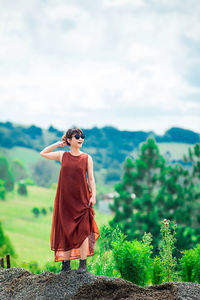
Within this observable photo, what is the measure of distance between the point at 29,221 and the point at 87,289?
42.0 m

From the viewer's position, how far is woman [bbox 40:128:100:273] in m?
4.85

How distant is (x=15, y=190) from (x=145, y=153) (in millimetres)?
37674

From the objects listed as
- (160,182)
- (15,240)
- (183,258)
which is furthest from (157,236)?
(15,240)

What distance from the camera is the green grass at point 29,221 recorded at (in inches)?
1351

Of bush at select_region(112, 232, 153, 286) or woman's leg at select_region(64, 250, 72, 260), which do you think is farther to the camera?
bush at select_region(112, 232, 153, 286)

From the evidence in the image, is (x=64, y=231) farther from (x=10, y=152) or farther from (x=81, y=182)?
(x=10, y=152)

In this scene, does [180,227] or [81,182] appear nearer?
[81,182]

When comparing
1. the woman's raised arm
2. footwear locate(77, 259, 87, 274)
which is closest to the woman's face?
the woman's raised arm

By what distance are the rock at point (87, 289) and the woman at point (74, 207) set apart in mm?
254

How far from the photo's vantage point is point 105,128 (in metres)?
76.4

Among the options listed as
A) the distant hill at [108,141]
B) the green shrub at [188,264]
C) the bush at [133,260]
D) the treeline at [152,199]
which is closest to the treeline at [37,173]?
the distant hill at [108,141]

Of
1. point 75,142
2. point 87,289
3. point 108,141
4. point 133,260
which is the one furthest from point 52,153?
point 108,141

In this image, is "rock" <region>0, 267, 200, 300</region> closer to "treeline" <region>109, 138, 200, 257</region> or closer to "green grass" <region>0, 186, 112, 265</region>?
"treeline" <region>109, 138, 200, 257</region>

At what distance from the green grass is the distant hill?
47.6 feet
